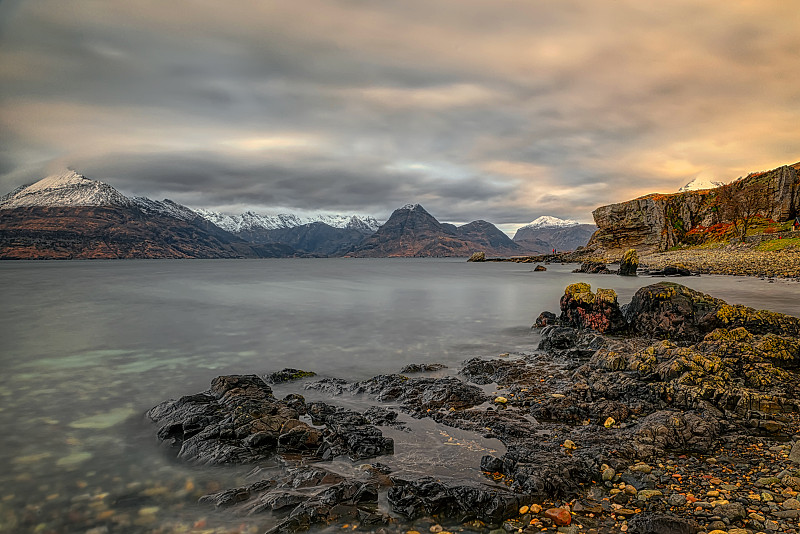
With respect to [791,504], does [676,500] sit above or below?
below

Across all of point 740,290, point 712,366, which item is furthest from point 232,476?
point 740,290

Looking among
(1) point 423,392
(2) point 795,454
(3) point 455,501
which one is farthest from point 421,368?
(2) point 795,454

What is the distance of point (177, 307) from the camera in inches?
1218

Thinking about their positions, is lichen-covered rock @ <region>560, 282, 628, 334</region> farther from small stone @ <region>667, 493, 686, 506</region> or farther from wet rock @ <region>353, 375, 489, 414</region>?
small stone @ <region>667, 493, 686, 506</region>

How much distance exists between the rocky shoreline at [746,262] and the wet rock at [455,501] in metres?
48.3

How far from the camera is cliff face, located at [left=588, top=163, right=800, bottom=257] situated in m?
68.2

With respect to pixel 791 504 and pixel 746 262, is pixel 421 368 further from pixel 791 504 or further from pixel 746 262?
pixel 746 262

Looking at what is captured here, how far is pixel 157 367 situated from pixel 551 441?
12.6m

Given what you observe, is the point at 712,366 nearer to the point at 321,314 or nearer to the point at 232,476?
the point at 232,476

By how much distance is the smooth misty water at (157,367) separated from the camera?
609 centimetres

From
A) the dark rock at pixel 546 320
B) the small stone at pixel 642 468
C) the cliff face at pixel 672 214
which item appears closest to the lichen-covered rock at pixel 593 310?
the dark rock at pixel 546 320

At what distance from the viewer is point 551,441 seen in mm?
7340

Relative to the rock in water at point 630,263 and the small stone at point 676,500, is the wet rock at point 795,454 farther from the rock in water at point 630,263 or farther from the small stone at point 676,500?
the rock in water at point 630,263

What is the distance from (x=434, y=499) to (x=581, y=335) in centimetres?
1209
